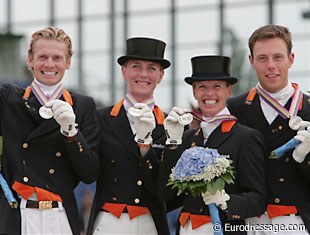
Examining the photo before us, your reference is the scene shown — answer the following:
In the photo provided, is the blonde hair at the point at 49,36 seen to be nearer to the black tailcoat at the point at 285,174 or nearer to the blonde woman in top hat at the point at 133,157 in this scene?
the blonde woman in top hat at the point at 133,157

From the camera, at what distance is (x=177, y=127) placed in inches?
222

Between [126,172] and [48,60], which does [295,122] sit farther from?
[48,60]

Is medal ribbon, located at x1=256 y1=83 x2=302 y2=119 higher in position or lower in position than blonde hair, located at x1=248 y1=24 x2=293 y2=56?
lower

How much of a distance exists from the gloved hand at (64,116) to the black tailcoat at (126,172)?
580 mm

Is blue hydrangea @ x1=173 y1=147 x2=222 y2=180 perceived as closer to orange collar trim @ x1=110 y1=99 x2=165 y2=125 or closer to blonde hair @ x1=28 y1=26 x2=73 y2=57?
orange collar trim @ x1=110 y1=99 x2=165 y2=125

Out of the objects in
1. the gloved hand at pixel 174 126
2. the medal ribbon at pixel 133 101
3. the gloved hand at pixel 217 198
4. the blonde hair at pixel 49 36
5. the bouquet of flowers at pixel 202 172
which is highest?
the blonde hair at pixel 49 36

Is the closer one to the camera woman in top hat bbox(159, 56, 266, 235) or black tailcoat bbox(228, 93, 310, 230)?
woman in top hat bbox(159, 56, 266, 235)

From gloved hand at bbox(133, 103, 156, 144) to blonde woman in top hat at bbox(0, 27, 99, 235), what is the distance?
38 cm

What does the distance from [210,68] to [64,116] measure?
4.18ft

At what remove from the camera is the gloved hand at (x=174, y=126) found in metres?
5.60

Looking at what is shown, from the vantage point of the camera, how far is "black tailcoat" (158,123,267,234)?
5566 mm

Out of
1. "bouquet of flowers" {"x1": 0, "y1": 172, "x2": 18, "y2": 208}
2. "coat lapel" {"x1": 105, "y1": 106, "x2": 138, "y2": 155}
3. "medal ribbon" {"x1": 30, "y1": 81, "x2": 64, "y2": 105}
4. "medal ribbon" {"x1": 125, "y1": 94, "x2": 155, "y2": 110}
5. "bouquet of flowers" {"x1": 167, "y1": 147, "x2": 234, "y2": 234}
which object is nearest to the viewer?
"bouquet of flowers" {"x1": 167, "y1": 147, "x2": 234, "y2": 234}

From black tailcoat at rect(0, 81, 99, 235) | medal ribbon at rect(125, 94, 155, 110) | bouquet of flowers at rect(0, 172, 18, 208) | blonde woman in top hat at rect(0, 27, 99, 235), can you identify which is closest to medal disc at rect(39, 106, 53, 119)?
blonde woman in top hat at rect(0, 27, 99, 235)

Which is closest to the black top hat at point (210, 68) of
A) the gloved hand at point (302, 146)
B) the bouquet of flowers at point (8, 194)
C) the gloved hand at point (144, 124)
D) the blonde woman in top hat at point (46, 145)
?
the gloved hand at point (144, 124)
